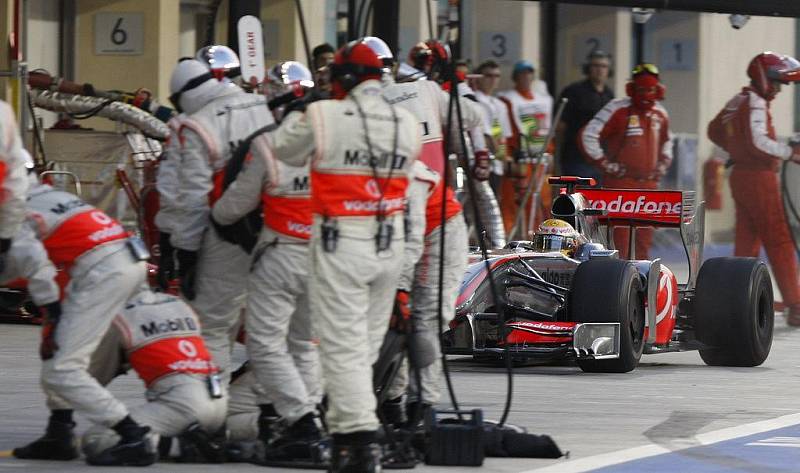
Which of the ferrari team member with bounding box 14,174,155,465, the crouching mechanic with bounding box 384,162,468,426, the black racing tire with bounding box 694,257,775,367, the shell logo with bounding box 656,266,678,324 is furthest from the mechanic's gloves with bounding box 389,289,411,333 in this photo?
the black racing tire with bounding box 694,257,775,367

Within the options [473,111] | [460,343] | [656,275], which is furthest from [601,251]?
[473,111]

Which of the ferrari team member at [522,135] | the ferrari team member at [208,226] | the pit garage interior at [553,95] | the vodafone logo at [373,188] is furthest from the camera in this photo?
the ferrari team member at [522,135]

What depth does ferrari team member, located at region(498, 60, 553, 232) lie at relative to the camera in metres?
20.7

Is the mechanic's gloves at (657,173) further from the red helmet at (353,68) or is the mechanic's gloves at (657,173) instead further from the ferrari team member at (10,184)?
the ferrari team member at (10,184)

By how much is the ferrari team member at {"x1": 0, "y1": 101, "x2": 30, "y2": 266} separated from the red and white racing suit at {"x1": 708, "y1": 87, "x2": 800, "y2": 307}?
420 inches

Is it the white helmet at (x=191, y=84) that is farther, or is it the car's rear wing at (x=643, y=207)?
the car's rear wing at (x=643, y=207)

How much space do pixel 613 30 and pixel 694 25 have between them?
4.43 ft

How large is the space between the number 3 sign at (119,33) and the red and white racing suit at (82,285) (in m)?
13.1

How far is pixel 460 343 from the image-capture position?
42.0 feet

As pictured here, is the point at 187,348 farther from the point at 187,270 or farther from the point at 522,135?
the point at 522,135

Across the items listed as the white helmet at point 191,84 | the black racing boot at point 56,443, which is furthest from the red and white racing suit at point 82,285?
the white helmet at point 191,84

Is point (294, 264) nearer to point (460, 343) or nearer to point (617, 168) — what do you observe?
point (460, 343)

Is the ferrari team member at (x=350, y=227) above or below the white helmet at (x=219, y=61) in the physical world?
below

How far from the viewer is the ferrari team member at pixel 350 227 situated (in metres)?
8.18
